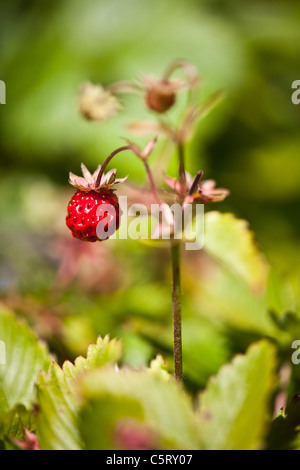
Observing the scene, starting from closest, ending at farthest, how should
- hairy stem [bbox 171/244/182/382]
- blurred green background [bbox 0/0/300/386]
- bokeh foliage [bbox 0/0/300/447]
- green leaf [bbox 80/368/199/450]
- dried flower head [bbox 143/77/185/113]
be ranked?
green leaf [bbox 80/368/199/450] → hairy stem [bbox 171/244/182/382] → dried flower head [bbox 143/77/185/113] → bokeh foliage [bbox 0/0/300/447] → blurred green background [bbox 0/0/300/386]

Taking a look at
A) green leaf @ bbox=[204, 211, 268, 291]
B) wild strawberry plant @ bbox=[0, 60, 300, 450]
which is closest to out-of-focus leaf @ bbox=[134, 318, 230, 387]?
wild strawberry plant @ bbox=[0, 60, 300, 450]

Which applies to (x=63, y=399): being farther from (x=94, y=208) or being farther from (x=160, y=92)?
(x=160, y=92)

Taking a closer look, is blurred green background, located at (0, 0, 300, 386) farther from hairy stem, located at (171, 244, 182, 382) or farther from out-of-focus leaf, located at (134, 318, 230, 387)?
hairy stem, located at (171, 244, 182, 382)

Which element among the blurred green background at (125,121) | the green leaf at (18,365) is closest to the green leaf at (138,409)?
the green leaf at (18,365)

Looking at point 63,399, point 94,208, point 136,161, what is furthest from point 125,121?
point 63,399

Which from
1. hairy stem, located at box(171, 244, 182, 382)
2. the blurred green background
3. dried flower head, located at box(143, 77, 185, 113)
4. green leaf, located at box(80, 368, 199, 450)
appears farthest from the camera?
the blurred green background

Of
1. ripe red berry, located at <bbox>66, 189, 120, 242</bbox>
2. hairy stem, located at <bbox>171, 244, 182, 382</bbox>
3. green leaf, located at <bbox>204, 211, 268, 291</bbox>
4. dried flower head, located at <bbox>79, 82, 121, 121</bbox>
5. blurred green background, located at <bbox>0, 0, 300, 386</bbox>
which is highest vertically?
blurred green background, located at <bbox>0, 0, 300, 386</bbox>
